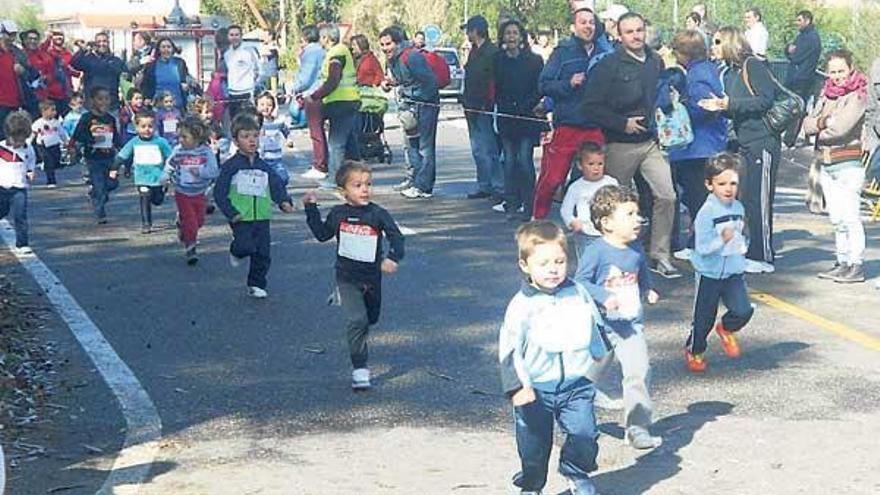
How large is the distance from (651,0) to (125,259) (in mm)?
26557

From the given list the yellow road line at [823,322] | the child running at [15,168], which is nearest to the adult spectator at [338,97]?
the child running at [15,168]

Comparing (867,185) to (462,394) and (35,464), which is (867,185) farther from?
(35,464)

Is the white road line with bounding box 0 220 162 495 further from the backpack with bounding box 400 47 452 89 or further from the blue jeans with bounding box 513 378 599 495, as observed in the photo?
the backpack with bounding box 400 47 452 89

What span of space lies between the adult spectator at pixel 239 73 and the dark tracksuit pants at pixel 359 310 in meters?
13.2

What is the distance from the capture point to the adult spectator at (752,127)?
12.6 m

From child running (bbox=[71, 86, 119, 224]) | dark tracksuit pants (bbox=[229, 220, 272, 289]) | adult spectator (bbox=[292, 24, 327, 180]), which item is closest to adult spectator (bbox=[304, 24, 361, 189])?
adult spectator (bbox=[292, 24, 327, 180])

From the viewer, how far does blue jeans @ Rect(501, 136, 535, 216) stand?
16109 mm

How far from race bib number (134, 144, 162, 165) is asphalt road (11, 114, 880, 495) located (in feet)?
3.45

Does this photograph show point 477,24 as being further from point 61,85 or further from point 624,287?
point 61,85

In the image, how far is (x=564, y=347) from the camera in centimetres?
657

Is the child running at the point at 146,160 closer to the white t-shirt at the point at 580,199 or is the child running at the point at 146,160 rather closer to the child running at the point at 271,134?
the child running at the point at 271,134

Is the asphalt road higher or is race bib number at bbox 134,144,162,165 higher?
race bib number at bbox 134,144,162,165

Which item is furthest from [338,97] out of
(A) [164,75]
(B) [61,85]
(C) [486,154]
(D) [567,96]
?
(B) [61,85]

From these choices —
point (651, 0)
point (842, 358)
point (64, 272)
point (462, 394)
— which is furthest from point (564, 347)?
point (651, 0)
